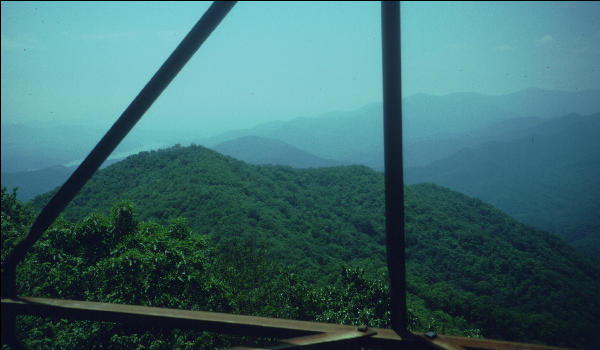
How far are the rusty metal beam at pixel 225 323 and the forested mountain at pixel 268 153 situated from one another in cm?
15892

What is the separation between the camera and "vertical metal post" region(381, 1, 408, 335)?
1064 millimetres

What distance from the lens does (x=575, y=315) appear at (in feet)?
73.0

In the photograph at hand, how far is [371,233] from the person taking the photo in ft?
119

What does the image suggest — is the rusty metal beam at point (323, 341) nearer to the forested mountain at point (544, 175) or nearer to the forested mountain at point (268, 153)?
the forested mountain at point (544, 175)

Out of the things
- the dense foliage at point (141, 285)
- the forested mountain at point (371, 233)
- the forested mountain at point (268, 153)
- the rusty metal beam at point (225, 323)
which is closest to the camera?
the rusty metal beam at point (225, 323)

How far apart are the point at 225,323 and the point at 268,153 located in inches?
6934

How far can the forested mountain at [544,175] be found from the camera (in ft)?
135

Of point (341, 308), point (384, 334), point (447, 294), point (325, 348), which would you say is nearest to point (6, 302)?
point (325, 348)

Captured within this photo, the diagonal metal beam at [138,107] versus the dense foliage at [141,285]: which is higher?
the diagonal metal beam at [138,107]

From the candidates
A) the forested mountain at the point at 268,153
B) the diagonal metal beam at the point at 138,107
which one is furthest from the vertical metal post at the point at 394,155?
the forested mountain at the point at 268,153

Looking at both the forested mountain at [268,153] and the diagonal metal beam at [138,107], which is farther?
the forested mountain at [268,153]

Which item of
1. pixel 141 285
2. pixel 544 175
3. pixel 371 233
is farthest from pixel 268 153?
pixel 141 285

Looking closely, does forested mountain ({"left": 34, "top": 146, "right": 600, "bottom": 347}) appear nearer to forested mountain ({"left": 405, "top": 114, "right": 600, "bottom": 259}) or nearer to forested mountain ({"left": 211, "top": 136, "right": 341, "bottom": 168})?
forested mountain ({"left": 405, "top": 114, "right": 600, "bottom": 259})

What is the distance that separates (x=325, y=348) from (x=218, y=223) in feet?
87.0
